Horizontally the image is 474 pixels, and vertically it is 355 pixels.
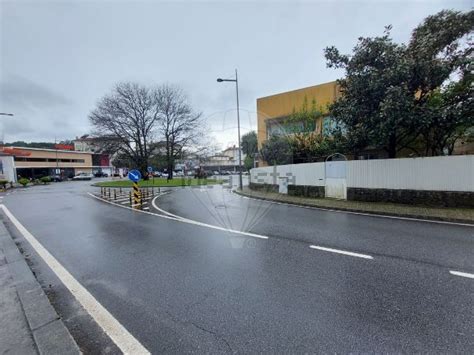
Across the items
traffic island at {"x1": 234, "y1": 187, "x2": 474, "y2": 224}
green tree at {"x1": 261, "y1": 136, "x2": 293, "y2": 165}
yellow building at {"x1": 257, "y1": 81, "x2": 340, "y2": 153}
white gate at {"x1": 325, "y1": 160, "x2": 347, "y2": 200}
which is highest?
yellow building at {"x1": 257, "y1": 81, "x2": 340, "y2": 153}

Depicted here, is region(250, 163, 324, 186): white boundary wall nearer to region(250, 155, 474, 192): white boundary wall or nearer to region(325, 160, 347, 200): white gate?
region(250, 155, 474, 192): white boundary wall

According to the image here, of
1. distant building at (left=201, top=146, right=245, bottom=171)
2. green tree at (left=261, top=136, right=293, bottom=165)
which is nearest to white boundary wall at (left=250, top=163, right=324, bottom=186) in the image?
green tree at (left=261, top=136, right=293, bottom=165)

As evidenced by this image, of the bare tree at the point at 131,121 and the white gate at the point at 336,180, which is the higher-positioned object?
the bare tree at the point at 131,121

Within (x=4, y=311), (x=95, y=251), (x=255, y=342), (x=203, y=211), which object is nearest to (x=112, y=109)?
(x=203, y=211)

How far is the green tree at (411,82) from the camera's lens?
8781 millimetres

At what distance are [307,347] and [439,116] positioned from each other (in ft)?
33.8

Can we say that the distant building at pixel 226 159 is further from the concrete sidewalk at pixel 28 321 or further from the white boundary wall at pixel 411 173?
the concrete sidewalk at pixel 28 321

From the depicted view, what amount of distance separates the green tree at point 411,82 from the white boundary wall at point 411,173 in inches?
49.7

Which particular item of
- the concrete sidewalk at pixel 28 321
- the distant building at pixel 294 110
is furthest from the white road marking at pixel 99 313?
the distant building at pixel 294 110

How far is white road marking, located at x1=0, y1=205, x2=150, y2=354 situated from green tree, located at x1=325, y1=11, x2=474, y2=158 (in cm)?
993

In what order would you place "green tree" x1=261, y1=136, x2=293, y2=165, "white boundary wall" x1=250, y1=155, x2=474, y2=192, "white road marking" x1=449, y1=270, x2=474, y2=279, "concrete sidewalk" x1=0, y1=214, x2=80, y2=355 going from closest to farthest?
"concrete sidewalk" x1=0, y1=214, x2=80, y2=355 → "white road marking" x1=449, y1=270, x2=474, y2=279 → "white boundary wall" x1=250, y1=155, x2=474, y2=192 → "green tree" x1=261, y1=136, x2=293, y2=165

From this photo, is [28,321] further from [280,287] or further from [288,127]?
[288,127]

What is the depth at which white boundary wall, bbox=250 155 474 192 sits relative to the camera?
860 cm

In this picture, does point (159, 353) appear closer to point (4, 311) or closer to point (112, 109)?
point (4, 311)
